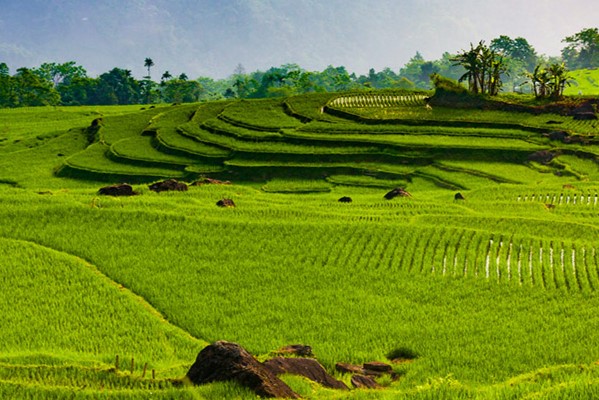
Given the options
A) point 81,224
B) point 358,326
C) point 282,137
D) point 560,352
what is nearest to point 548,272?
point 560,352

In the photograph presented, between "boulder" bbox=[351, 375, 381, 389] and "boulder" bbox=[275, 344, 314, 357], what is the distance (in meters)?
→ 1.22

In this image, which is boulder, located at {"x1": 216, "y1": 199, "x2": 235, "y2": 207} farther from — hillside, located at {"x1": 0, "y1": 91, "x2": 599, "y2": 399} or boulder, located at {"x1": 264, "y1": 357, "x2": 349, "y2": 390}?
boulder, located at {"x1": 264, "y1": 357, "x2": 349, "y2": 390}

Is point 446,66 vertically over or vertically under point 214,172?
over

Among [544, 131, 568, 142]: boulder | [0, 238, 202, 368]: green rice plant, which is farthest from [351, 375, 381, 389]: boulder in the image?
[544, 131, 568, 142]: boulder

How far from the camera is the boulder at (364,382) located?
11234 millimetres

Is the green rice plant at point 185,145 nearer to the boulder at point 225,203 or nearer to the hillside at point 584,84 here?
the boulder at point 225,203

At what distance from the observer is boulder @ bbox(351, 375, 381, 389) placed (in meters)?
11.2

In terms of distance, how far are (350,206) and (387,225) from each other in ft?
18.1

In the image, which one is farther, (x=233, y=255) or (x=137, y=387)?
(x=233, y=255)

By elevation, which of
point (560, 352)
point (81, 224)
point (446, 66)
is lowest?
point (560, 352)

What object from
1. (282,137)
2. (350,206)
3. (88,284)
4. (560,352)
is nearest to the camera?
(560,352)

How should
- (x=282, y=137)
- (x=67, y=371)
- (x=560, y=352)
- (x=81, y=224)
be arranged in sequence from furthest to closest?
(x=282, y=137) → (x=81, y=224) → (x=560, y=352) → (x=67, y=371)

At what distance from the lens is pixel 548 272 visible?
61.1 feet

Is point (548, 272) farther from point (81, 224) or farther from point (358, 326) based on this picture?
point (81, 224)
